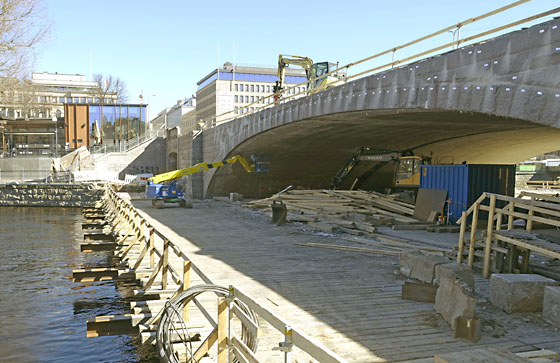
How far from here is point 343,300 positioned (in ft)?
30.8

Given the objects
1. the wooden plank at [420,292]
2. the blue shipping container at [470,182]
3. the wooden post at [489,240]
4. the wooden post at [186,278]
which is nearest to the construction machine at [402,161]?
the blue shipping container at [470,182]

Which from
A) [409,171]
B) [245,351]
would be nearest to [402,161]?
[409,171]

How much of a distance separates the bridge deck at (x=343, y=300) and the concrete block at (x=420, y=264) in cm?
38

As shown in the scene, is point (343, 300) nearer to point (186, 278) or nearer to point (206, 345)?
point (186, 278)

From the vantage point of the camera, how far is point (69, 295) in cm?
1368

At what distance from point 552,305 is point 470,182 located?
11834 mm

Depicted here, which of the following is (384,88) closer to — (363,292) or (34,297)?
(363,292)

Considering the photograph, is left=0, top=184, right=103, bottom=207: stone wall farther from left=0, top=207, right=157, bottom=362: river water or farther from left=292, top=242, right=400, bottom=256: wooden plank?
left=292, top=242, right=400, bottom=256: wooden plank

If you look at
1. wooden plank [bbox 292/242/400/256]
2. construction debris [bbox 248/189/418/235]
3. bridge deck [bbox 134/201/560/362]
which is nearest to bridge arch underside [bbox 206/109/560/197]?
construction debris [bbox 248/189/418/235]

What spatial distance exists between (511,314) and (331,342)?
350 centimetres

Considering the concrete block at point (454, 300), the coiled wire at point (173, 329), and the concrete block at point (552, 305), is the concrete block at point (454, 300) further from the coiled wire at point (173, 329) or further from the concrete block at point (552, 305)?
the coiled wire at point (173, 329)

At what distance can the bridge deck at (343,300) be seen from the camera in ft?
23.3

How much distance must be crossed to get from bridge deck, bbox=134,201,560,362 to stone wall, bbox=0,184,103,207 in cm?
2905

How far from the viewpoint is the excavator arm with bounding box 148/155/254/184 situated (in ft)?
100
